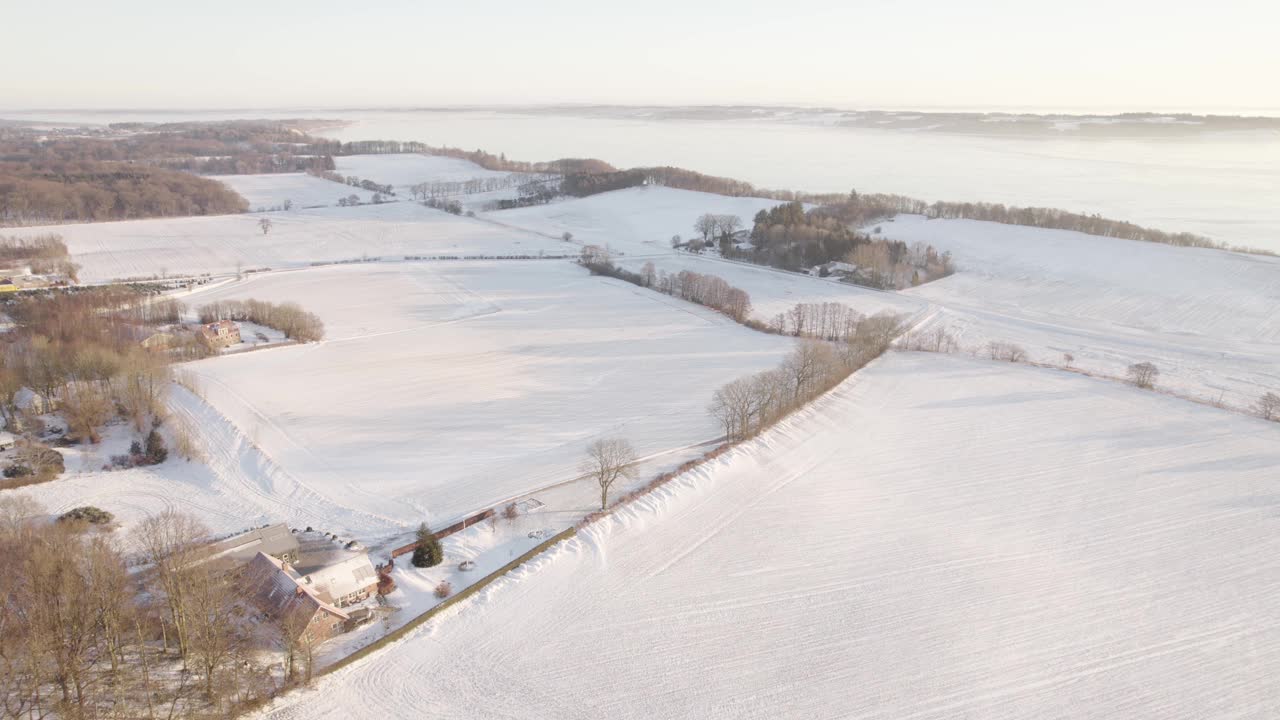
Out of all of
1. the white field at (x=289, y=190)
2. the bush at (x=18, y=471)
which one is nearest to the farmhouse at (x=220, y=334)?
the bush at (x=18, y=471)

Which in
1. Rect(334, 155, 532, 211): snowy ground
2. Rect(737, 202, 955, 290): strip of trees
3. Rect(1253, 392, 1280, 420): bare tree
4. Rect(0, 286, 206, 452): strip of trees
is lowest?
Rect(0, 286, 206, 452): strip of trees

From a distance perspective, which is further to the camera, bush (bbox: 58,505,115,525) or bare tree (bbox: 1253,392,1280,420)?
bare tree (bbox: 1253,392,1280,420)

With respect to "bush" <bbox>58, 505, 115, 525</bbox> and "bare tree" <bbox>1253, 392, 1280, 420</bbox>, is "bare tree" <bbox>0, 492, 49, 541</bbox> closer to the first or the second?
"bush" <bbox>58, 505, 115, 525</bbox>

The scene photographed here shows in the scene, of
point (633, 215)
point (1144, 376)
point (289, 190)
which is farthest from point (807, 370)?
point (289, 190)

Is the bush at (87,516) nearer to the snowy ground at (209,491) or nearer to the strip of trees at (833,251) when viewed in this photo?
the snowy ground at (209,491)

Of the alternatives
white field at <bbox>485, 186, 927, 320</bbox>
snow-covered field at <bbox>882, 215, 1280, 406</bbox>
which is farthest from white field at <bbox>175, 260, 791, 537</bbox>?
snow-covered field at <bbox>882, 215, 1280, 406</bbox>

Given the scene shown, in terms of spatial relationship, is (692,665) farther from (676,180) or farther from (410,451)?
(676,180)
